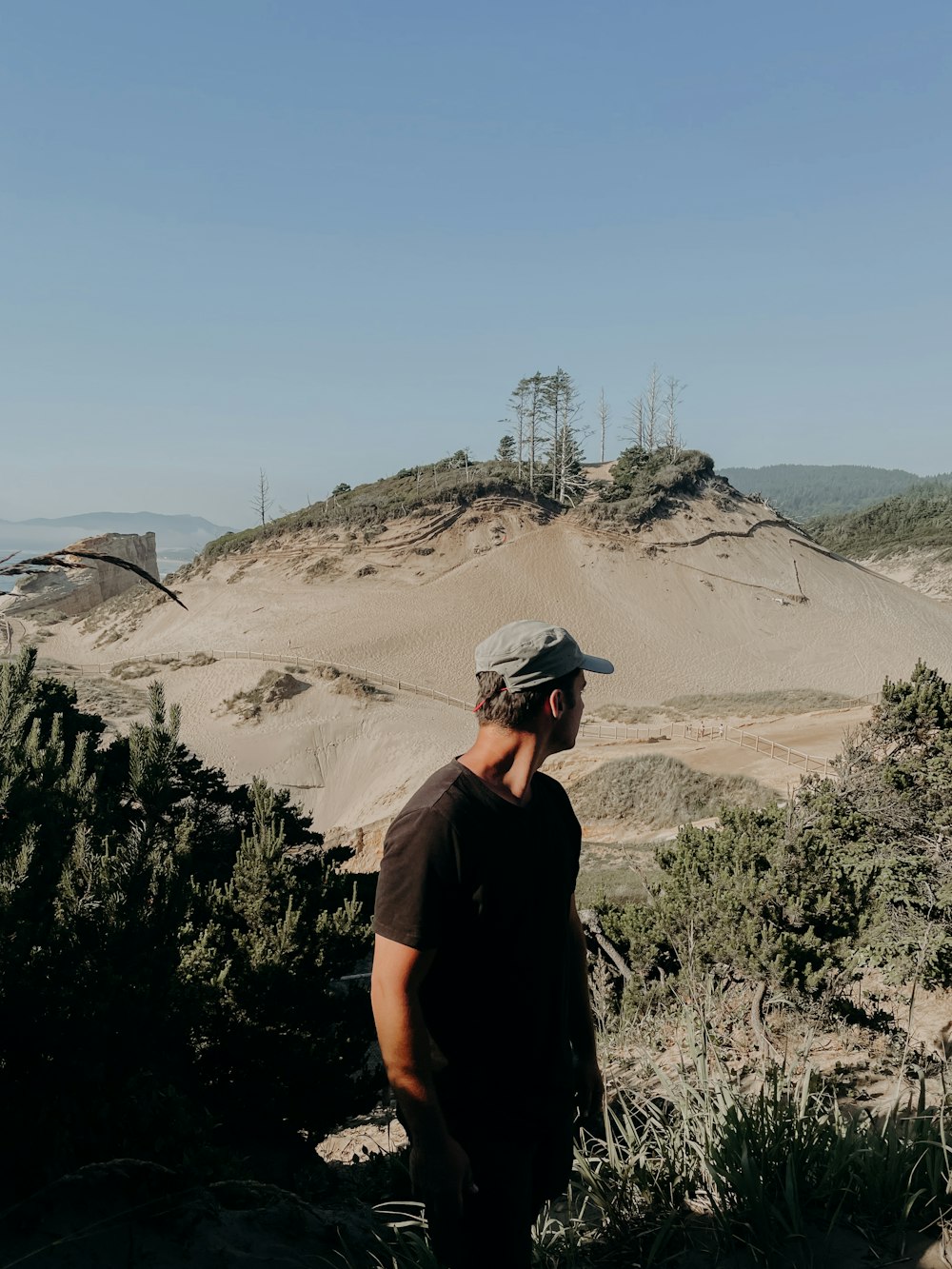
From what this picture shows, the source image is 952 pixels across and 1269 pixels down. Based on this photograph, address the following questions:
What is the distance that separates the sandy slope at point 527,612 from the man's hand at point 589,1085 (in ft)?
94.0

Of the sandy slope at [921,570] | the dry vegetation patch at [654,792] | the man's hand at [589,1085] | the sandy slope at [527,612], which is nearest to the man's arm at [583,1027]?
the man's hand at [589,1085]

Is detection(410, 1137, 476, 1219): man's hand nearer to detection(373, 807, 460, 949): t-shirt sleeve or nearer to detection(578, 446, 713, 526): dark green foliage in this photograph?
detection(373, 807, 460, 949): t-shirt sleeve

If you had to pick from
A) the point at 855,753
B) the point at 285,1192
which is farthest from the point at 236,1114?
the point at 855,753

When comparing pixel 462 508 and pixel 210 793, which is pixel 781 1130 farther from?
pixel 462 508

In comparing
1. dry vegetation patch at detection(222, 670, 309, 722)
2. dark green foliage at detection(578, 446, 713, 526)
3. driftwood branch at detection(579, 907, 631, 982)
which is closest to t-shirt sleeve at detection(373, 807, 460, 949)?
driftwood branch at detection(579, 907, 631, 982)

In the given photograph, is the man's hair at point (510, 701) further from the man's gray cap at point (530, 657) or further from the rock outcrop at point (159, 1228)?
the rock outcrop at point (159, 1228)

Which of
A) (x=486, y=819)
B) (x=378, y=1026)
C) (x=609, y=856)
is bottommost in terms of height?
(x=609, y=856)

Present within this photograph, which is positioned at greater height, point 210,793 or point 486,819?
point 486,819

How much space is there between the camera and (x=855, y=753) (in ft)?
41.5

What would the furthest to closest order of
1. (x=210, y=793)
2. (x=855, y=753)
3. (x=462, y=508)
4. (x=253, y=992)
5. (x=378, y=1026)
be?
(x=462, y=508), (x=210, y=793), (x=855, y=753), (x=253, y=992), (x=378, y=1026)

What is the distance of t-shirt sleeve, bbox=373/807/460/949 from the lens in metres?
2.19

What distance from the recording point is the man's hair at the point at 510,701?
249cm

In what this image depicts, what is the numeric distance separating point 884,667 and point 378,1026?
43.9 metres

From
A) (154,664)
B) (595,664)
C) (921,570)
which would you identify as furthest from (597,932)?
(921,570)
